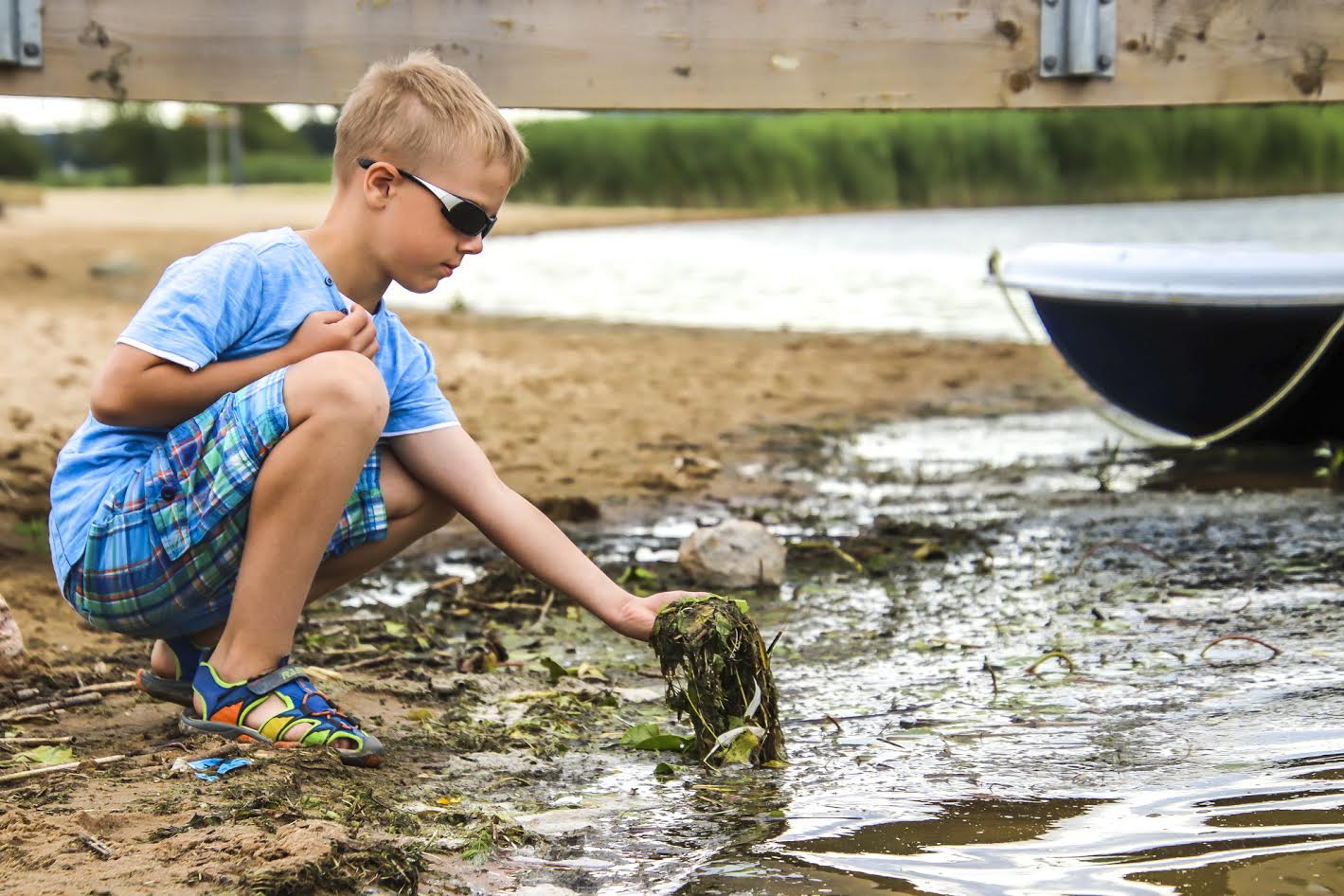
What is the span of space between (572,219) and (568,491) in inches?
850

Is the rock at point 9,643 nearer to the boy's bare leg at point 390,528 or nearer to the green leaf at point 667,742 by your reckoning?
the boy's bare leg at point 390,528

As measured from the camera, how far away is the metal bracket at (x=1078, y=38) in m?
4.31

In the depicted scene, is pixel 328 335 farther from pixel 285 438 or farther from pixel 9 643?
pixel 9 643

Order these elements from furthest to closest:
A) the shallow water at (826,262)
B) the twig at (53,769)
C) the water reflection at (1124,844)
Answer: the shallow water at (826,262)
the twig at (53,769)
the water reflection at (1124,844)

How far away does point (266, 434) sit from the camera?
7.93 ft

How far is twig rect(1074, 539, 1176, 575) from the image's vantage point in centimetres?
401

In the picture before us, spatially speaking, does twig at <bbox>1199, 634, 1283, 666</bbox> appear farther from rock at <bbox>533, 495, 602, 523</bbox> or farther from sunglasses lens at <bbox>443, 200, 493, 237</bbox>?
rock at <bbox>533, 495, 602, 523</bbox>

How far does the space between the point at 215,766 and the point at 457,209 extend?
3.38 feet

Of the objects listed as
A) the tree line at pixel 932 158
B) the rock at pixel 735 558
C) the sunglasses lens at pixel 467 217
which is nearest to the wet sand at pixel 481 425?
the rock at pixel 735 558

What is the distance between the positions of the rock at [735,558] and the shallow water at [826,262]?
6262 millimetres

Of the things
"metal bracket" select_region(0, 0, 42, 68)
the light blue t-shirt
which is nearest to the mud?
the light blue t-shirt

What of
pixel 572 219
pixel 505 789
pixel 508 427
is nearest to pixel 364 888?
pixel 505 789

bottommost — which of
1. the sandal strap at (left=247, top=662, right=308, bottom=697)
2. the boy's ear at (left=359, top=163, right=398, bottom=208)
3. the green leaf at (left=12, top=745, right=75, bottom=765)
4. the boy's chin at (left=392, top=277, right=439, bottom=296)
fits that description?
the green leaf at (left=12, top=745, right=75, bottom=765)

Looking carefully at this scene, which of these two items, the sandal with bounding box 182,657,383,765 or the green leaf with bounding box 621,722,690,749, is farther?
the green leaf with bounding box 621,722,690,749
